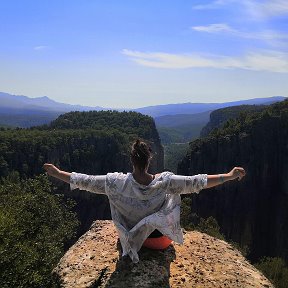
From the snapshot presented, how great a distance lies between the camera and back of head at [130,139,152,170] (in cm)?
839

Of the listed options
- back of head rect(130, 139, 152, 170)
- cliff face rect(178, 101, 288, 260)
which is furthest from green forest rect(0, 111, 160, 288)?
cliff face rect(178, 101, 288, 260)

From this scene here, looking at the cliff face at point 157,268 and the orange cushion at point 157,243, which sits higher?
the orange cushion at point 157,243

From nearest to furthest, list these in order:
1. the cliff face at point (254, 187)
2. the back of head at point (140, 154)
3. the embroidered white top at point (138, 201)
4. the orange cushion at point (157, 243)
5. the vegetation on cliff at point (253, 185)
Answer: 1. the back of head at point (140, 154)
2. the embroidered white top at point (138, 201)
3. the orange cushion at point (157, 243)
4. the vegetation on cliff at point (253, 185)
5. the cliff face at point (254, 187)

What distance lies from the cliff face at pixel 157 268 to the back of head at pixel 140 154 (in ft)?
6.48

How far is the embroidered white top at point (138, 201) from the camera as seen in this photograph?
8688 mm

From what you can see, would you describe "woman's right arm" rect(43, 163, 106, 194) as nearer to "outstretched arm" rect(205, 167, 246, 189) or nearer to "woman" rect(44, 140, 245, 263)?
"woman" rect(44, 140, 245, 263)

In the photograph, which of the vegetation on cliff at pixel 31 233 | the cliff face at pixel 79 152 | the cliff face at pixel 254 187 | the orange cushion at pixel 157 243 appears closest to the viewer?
the orange cushion at pixel 157 243

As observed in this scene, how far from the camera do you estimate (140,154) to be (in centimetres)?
844

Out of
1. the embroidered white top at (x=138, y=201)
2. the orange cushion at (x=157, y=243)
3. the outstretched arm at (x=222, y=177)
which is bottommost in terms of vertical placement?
the orange cushion at (x=157, y=243)

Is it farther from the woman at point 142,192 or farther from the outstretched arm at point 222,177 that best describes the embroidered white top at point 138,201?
the outstretched arm at point 222,177

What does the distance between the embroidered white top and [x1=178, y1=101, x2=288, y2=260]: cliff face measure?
78456mm

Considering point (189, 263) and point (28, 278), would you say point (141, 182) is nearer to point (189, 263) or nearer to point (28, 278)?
point (189, 263)

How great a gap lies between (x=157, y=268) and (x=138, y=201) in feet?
4.47

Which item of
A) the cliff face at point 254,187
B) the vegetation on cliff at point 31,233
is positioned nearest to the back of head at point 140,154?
the vegetation on cliff at point 31,233
